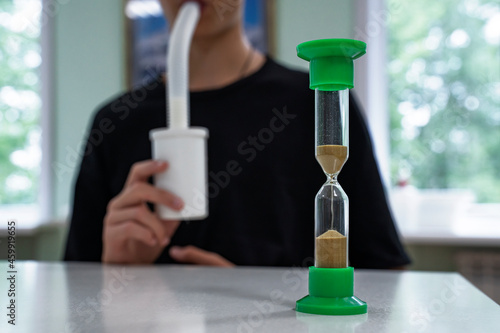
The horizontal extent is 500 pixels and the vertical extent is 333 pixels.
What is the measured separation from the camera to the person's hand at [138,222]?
2.39ft

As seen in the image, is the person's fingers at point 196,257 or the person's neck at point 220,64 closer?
the person's fingers at point 196,257

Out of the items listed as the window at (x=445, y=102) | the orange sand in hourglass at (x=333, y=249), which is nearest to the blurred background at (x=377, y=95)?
the window at (x=445, y=102)

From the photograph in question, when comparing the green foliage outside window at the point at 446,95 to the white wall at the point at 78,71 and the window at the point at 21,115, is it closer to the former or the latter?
the white wall at the point at 78,71

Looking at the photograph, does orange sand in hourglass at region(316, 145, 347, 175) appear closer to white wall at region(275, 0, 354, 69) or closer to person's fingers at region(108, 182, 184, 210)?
person's fingers at region(108, 182, 184, 210)

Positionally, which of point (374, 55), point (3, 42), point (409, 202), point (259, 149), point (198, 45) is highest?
point (3, 42)

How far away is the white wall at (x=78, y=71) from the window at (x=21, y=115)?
0.12 meters

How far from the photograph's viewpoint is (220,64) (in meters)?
1.28

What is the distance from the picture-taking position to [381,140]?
245cm

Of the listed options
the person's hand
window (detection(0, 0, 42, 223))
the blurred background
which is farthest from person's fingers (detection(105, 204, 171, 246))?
window (detection(0, 0, 42, 223))

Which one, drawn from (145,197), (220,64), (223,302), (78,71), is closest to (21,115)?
(78,71)

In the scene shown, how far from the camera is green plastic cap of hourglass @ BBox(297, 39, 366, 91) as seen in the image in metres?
0.44

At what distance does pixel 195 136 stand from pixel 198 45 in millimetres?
569

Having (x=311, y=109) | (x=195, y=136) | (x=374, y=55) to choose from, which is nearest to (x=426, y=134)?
(x=374, y=55)

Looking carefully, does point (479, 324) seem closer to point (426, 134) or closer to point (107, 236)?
point (107, 236)
